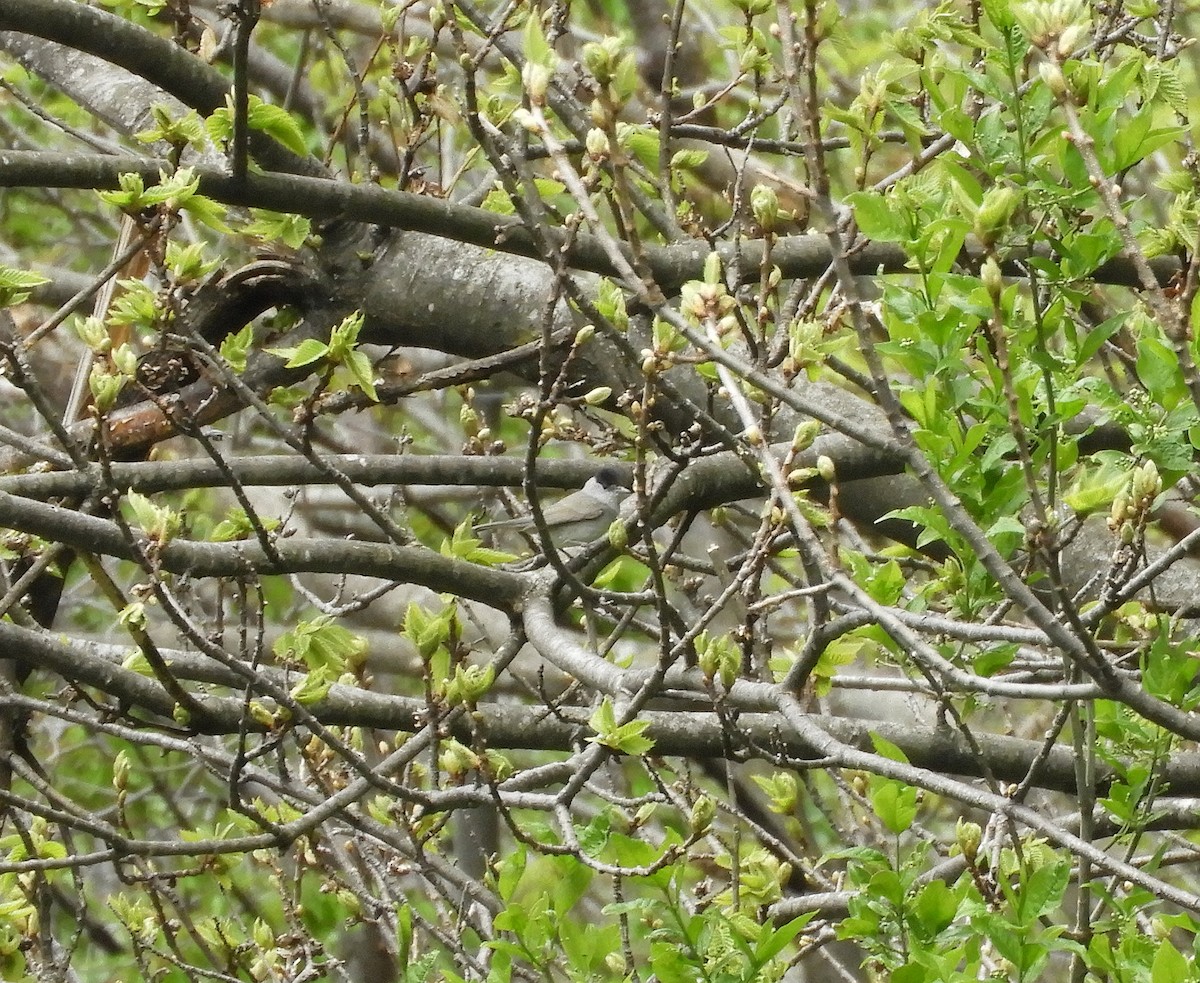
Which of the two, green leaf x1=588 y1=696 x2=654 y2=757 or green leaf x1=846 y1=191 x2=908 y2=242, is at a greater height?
green leaf x1=846 y1=191 x2=908 y2=242

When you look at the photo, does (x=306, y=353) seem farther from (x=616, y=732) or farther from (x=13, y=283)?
(x=616, y=732)

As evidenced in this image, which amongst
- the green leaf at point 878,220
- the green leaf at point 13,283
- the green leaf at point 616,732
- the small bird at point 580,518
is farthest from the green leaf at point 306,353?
the small bird at point 580,518

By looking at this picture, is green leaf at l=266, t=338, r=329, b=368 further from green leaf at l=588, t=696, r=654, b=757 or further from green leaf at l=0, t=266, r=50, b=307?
green leaf at l=588, t=696, r=654, b=757

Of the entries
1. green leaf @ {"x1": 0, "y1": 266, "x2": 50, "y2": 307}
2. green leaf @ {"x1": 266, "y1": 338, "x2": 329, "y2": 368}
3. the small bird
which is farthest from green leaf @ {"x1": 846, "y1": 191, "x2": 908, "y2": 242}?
the small bird

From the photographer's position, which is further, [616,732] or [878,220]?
[616,732]

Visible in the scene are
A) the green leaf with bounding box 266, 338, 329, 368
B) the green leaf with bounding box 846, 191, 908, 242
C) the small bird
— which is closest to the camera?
the green leaf with bounding box 846, 191, 908, 242

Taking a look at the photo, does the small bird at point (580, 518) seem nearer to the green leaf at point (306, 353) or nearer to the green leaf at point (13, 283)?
the green leaf at point (306, 353)

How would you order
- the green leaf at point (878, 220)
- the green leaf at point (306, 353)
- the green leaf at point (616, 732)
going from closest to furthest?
the green leaf at point (878, 220)
the green leaf at point (616, 732)
the green leaf at point (306, 353)

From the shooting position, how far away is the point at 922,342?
175 centimetres

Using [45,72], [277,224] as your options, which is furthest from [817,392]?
[45,72]

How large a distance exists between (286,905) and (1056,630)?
6.92 feet

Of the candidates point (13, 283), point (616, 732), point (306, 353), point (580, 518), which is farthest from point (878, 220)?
point (580, 518)

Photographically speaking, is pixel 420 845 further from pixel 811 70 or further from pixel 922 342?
pixel 811 70

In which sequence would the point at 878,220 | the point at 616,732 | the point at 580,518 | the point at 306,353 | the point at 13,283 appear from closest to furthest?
the point at 878,220 → the point at 616,732 → the point at 13,283 → the point at 306,353 → the point at 580,518
